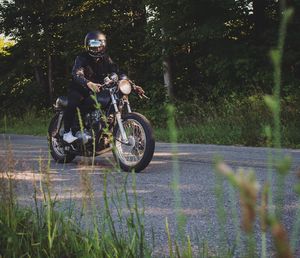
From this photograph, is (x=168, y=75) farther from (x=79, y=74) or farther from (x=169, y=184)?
(x=169, y=184)

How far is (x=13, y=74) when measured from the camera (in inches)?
1030

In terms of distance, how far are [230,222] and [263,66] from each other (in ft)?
40.7

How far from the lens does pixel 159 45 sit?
17172mm

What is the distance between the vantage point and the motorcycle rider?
6578 mm

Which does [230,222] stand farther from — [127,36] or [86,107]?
[127,36]

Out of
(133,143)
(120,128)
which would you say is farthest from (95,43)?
(133,143)

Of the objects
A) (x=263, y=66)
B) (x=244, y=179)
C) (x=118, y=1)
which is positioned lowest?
(x=244, y=179)

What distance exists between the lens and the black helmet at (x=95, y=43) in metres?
6.55

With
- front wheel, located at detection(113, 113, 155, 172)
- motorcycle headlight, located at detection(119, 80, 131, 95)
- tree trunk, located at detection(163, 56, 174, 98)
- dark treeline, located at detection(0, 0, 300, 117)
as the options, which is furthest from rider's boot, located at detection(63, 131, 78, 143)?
tree trunk, located at detection(163, 56, 174, 98)

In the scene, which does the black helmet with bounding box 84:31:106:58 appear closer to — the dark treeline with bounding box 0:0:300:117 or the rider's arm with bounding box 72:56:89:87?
the rider's arm with bounding box 72:56:89:87

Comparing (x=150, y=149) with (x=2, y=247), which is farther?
(x=150, y=149)

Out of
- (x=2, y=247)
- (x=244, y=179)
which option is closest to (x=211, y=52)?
(x=2, y=247)

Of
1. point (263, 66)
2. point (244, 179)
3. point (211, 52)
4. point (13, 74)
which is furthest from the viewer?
point (13, 74)

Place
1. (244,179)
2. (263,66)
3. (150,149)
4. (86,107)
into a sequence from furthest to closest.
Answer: (263,66)
(86,107)
(150,149)
(244,179)
